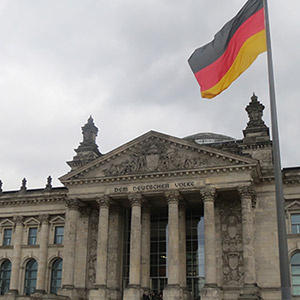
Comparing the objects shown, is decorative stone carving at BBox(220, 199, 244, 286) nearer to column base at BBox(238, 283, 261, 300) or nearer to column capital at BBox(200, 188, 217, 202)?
column base at BBox(238, 283, 261, 300)

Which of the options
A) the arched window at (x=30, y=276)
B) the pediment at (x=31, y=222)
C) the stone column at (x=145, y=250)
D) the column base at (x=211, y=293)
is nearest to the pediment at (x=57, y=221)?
the pediment at (x=31, y=222)

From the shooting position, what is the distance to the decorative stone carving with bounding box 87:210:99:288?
1810 inches

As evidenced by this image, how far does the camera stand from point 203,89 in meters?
21.4

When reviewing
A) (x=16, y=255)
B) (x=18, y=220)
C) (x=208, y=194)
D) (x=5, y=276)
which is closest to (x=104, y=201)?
(x=208, y=194)

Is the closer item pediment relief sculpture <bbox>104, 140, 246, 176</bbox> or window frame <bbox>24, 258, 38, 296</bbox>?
pediment relief sculpture <bbox>104, 140, 246, 176</bbox>

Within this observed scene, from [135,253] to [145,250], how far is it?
3.21m

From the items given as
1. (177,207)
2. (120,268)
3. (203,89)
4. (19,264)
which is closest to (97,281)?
(120,268)

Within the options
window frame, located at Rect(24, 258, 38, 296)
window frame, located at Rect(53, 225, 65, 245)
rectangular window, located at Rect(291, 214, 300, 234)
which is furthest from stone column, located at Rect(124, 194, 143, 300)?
window frame, located at Rect(24, 258, 38, 296)

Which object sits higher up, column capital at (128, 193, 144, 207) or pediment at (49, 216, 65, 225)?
column capital at (128, 193, 144, 207)

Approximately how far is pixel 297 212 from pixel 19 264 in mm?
30512

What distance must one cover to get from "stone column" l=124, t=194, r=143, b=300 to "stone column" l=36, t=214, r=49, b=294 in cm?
1302

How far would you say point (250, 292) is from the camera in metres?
37.4

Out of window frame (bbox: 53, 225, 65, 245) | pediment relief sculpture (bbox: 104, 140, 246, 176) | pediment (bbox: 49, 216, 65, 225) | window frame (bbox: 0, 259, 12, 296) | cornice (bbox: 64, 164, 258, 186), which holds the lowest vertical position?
window frame (bbox: 0, 259, 12, 296)

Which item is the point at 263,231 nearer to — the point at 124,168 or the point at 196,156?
the point at 196,156
